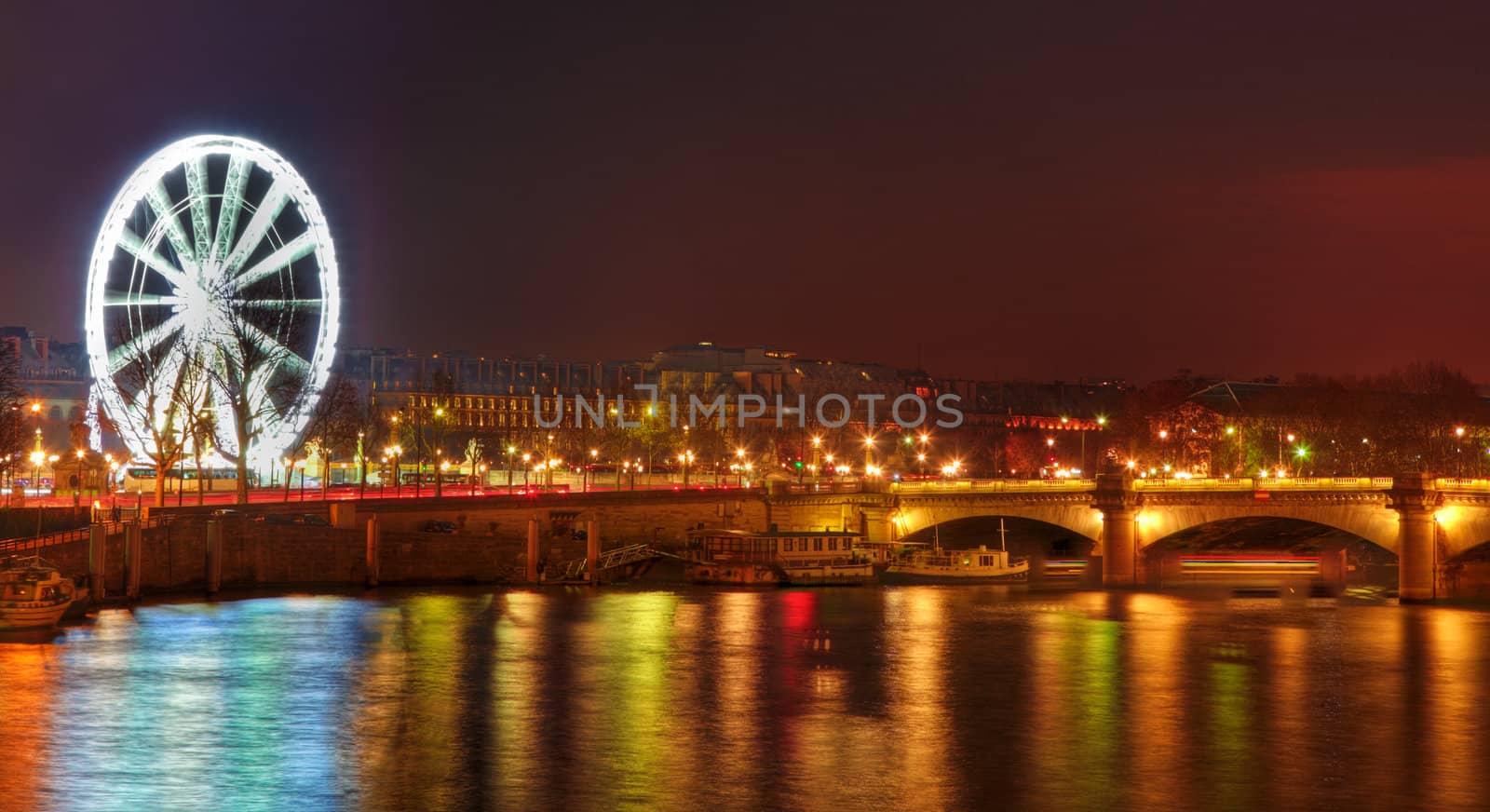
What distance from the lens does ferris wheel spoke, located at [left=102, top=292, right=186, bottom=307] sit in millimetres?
83250

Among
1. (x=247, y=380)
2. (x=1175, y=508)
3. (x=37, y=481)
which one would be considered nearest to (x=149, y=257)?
(x=247, y=380)

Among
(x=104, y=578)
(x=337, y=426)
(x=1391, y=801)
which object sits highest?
(x=337, y=426)

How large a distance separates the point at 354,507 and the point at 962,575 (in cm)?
3090

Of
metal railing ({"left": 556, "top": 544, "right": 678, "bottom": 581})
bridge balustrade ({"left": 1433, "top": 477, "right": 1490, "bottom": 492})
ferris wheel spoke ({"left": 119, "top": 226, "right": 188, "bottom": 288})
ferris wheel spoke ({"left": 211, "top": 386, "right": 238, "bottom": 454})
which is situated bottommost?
metal railing ({"left": 556, "top": 544, "right": 678, "bottom": 581})

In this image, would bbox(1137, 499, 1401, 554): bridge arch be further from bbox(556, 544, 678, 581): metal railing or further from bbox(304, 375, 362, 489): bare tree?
bbox(304, 375, 362, 489): bare tree

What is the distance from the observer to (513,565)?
8906 cm

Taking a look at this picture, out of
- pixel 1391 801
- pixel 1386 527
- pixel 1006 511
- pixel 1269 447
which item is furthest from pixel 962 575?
pixel 1269 447

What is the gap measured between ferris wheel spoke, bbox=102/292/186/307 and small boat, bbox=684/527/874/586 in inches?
1089

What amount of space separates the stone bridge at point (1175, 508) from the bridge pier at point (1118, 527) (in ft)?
0.15

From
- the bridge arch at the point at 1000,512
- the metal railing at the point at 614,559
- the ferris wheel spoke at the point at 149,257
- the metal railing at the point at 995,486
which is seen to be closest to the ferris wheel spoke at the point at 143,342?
the ferris wheel spoke at the point at 149,257

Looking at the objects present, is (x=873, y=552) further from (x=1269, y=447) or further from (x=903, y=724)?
(x=1269, y=447)

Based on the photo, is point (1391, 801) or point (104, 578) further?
point (104, 578)

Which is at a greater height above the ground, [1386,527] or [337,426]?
[337,426]

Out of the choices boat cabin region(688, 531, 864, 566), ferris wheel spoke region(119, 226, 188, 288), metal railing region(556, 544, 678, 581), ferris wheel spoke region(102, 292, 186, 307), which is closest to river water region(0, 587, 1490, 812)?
metal railing region(556, 544, 678, 581)
